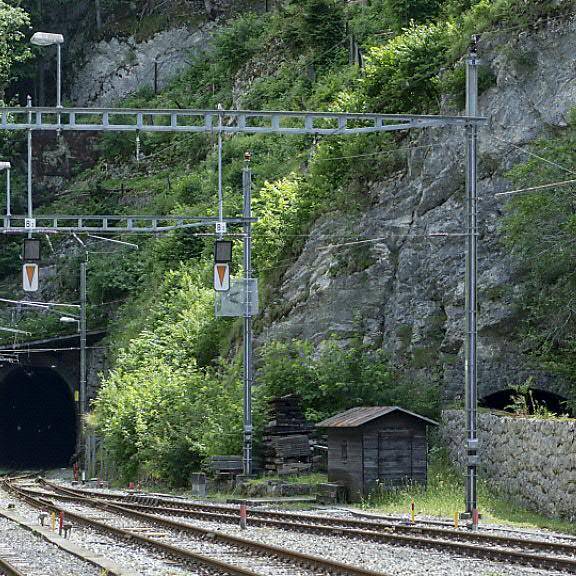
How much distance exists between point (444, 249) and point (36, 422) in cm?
4334

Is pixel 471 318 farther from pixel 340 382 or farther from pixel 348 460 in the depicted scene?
pixel 340 382

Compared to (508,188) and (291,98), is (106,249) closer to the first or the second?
(291,98)

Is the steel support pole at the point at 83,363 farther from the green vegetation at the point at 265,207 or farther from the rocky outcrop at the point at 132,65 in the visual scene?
the rocky outcrop at the point at 132,65

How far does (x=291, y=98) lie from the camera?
6322 cm

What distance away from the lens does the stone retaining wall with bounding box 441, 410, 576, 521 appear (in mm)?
27672

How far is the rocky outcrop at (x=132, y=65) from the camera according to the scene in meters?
83.9

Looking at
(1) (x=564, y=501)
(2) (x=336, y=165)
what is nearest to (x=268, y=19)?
(2) (x=336, y=165)

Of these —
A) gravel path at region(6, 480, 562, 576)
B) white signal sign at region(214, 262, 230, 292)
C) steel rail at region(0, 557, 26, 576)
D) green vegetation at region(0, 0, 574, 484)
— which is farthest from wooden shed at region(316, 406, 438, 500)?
steel rail at region(0, 557, 26, 576)

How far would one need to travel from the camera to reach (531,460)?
2995cm

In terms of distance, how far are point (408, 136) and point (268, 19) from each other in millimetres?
34301

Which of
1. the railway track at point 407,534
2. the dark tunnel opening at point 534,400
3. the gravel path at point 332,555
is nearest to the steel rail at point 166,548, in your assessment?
the gravel path at point 332,555

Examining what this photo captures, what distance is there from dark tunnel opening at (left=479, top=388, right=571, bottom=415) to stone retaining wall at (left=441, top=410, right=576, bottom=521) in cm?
409

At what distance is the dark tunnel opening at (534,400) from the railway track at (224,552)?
13.6 metres

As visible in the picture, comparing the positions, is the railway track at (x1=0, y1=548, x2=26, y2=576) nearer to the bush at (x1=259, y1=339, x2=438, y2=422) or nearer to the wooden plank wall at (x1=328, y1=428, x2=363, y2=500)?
the wooden plank wall at (x1=328, y1=428, x2=363, y2=500)
